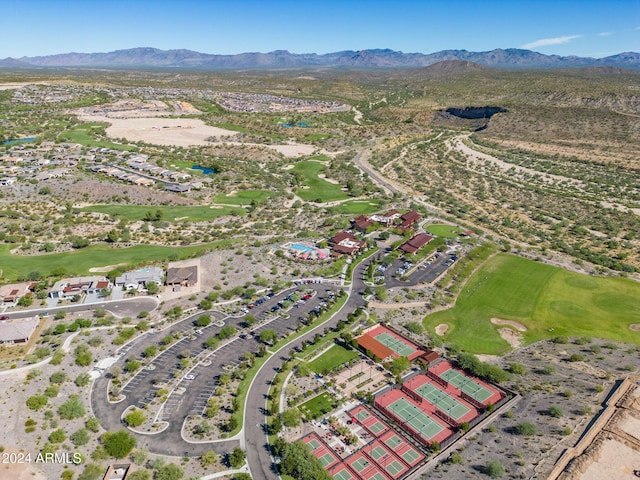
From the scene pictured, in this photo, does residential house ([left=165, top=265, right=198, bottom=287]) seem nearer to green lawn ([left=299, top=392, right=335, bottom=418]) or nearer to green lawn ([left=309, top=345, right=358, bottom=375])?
green lawn ([left=309, top=345, right=358, bottom=375])

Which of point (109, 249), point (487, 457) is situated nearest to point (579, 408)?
point (487, 457)

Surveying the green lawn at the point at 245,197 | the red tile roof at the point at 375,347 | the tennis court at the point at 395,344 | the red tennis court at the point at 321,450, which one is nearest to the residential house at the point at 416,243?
the tennis court at the point at 395,344

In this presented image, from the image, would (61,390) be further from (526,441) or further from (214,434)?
(526,441)

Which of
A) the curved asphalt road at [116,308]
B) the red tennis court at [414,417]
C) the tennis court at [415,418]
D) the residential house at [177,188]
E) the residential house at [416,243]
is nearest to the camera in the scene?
the red tennis court at [414,417]

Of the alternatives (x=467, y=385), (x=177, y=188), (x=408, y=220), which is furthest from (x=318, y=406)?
(x=177, y=188)

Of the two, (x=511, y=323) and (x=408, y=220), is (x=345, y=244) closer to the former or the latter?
(x=408, y=220)

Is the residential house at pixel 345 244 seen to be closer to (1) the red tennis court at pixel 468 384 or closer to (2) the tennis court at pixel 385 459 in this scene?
(1) the red tennis court at pixel 468 384
